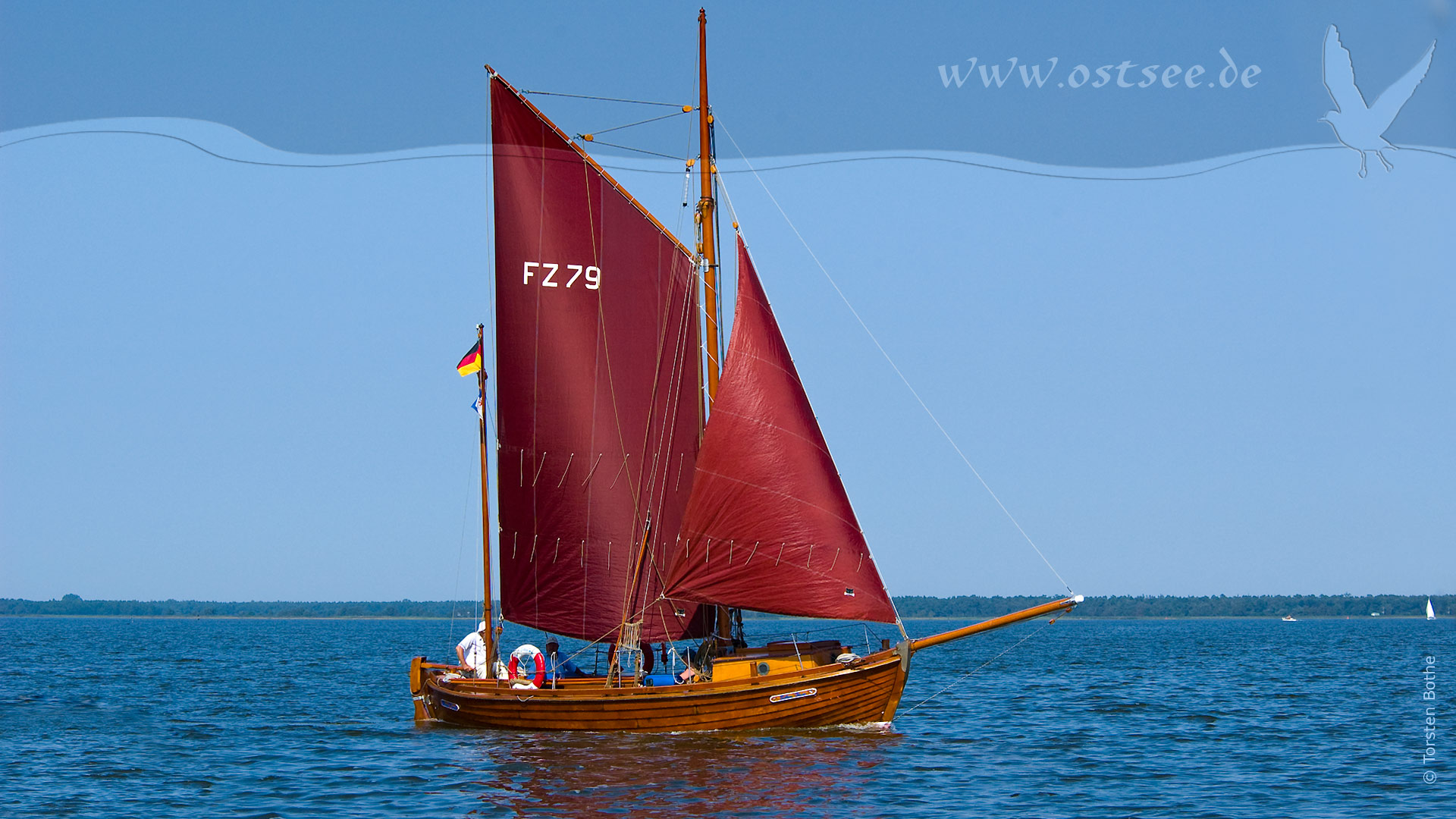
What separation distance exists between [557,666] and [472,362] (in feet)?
29.1

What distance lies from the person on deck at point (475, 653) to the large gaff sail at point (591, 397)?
1.17 meters

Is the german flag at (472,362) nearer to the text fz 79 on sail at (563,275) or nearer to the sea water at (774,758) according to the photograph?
the text fz 79 on sail at (563,275)

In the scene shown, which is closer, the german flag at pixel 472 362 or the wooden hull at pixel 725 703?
the wooden hull at pixel 725 703

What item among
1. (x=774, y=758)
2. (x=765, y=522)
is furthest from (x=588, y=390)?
(x=774, y=758)

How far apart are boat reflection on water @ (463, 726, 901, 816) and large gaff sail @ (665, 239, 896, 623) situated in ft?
10.5

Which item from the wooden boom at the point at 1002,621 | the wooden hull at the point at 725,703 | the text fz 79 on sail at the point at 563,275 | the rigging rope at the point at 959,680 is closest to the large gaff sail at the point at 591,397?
the text fz 79 on sail at the point at 563,275

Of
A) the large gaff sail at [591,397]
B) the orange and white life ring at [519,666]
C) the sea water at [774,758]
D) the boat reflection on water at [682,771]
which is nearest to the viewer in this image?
the boat reflection on water at [682,771]

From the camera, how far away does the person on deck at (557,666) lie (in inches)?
1341

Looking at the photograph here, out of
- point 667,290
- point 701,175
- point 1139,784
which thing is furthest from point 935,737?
point 701,175

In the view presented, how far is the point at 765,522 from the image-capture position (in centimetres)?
3189

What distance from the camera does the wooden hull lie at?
103 feet

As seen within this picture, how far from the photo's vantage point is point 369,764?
102 ft

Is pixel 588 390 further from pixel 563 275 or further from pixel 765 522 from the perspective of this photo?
pixel 765 522

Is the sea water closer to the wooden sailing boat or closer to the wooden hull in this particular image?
the wooden hull
